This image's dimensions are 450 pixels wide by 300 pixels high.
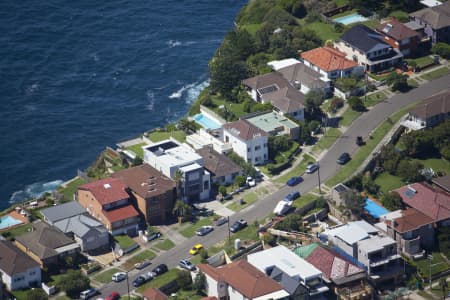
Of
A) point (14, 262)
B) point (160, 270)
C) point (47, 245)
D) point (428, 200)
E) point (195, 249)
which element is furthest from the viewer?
point (428, 200)

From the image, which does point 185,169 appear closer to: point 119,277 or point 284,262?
point 119,277

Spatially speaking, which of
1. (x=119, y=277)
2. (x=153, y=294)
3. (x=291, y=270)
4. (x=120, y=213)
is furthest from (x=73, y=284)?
(x=291, y=270)

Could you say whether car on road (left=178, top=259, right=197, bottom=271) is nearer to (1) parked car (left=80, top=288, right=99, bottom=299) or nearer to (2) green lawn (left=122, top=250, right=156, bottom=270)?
(2) green lawn (left=122, top=250, right=156, bottom=270)

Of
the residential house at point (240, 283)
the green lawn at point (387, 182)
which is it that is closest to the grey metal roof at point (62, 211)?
the residential house at point (240, 283)

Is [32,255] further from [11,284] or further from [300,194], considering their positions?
[300,194]

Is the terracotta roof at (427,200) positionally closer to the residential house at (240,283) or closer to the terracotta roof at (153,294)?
the residential house at (240,283)

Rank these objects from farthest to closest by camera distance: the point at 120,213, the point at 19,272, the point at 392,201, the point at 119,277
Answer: the point at 392,201, the point at 120,213, the point at 119,277, the point at 19,272
